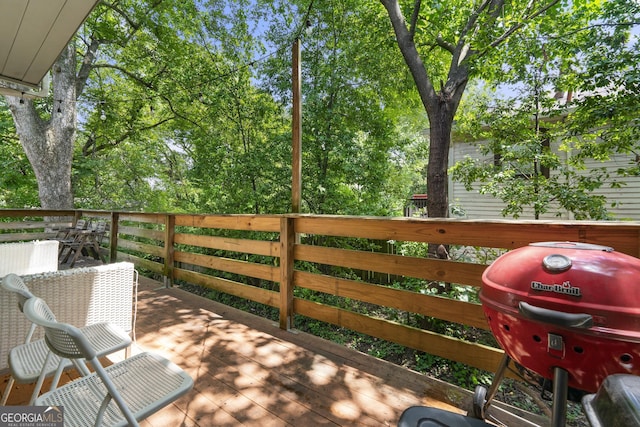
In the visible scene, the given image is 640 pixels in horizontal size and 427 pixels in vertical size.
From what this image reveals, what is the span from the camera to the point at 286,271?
2641 millimetres

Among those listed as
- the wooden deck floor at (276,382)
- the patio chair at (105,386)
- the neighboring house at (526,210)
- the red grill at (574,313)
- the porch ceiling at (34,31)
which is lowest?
the wooden deck floor at (276,382)

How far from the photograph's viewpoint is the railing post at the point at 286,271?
264 centimetres

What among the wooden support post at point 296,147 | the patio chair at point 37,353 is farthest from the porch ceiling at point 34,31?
the patio chair at point 37,353

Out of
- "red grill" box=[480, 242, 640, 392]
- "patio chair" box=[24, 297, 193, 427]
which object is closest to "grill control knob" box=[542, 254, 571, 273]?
"red grill" box=[480, 242, 640, 392]

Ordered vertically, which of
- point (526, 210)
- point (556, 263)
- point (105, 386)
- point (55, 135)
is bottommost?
point (105, 386)

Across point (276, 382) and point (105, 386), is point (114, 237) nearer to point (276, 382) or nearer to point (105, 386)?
point (276, 382)

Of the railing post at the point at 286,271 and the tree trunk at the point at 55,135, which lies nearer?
the railing post at the point at 286,271

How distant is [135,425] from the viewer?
936 millimetres

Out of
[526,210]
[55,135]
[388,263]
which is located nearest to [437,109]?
[388,263]

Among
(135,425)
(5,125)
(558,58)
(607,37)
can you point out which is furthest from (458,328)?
(5,125)

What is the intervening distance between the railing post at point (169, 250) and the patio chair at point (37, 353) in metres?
2.40

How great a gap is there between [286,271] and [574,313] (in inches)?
84.3

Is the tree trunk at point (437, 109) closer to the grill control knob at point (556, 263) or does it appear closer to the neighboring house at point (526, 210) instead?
the neighboring house at point (526, 210)

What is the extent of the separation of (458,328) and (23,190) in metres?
12.1
